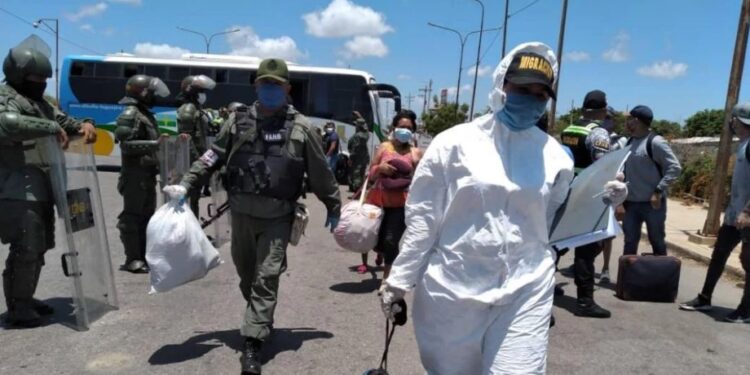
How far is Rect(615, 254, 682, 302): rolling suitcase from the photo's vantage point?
622 cm

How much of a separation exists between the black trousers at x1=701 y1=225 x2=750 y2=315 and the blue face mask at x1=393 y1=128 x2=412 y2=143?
307cm

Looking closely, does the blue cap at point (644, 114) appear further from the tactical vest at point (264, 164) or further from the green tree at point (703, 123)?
the green tree at point (703, 123)

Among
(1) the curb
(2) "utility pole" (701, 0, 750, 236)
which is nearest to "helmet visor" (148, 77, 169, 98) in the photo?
(1) the curb

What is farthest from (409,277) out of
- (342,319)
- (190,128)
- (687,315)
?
(190,128)

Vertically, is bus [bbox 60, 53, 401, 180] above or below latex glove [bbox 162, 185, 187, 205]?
above

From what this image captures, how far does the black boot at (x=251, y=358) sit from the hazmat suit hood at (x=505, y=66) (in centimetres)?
217

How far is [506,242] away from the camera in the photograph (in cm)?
251

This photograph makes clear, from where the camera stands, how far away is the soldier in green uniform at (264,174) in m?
4.01

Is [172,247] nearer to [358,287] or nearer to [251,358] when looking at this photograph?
[251,358]

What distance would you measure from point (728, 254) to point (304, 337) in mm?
4091

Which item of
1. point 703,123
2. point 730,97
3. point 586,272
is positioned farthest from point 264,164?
point 703,123

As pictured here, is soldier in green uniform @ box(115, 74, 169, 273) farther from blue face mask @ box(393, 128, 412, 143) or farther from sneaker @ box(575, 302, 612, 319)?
sneaker @ box(575, 302, 612, 319)

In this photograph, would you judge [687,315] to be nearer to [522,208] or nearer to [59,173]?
[522,208]

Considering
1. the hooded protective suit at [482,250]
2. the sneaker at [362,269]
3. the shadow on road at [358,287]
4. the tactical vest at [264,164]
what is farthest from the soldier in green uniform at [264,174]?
the sneaker at [362,269]
